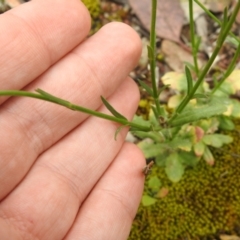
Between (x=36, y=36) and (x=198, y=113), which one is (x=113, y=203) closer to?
(x=198, y=113)

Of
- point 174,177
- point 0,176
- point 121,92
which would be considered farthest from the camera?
point 174,177

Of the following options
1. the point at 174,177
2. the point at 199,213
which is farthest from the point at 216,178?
the point at 174,177

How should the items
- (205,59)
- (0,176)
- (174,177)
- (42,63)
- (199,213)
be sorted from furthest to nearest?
(205,59), (199,213), (174,177), (42,63), (0,176)

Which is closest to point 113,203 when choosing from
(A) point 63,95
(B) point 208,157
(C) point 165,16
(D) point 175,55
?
(A) point 63,95

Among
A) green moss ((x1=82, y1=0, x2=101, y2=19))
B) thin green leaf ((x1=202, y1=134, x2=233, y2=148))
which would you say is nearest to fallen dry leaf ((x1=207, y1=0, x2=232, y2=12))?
green moss ((x1=82, y1=0, x2=101, y2=19))

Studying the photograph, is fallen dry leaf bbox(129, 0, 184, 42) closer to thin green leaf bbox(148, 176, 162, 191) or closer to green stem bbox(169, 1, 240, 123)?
thin green leaf bbox(148, 176, 162, 191)

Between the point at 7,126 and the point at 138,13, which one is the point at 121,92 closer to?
the point at 7,126

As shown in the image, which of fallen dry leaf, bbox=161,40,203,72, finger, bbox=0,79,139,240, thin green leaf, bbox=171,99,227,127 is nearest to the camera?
finger, bbox=0,79,139,240
